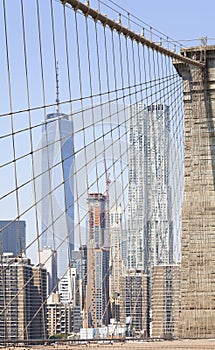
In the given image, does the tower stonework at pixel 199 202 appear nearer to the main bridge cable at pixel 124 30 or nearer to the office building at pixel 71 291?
the main bridge cable at pixel 124 30

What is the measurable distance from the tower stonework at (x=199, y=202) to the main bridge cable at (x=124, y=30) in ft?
0.58

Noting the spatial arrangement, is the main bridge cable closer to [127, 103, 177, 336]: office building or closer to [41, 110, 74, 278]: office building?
[41, 110, 74, 278]: office building

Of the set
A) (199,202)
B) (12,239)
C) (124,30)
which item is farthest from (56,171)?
(124,30)

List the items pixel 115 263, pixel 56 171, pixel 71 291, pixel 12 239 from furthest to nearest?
pixel 56 171 < pixel 115 263 < pixel 71 291 < pixel 12 239

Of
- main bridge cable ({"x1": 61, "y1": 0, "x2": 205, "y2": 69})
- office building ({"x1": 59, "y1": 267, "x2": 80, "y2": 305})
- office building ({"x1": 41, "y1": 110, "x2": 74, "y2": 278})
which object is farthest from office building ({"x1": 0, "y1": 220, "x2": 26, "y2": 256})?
main bridge cable ({"x1": 61, "y1": 0, "x2": 205, "y2": 69})

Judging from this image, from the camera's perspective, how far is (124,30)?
13.5 metres

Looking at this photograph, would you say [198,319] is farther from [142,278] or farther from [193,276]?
[142,278]

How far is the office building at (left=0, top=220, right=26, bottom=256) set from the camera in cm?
963

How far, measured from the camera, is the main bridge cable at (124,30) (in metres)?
11.2

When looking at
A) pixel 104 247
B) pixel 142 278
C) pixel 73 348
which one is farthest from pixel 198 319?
pixel 142 278

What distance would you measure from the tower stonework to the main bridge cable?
0.58 feet

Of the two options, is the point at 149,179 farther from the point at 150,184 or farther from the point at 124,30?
the point at 124,30

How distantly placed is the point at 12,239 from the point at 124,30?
51.7ft

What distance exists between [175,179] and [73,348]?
28.8 ft
